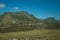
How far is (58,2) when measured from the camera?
446 centimetres

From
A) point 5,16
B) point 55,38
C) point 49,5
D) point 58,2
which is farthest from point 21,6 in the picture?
point 55,38

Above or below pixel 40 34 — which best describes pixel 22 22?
above

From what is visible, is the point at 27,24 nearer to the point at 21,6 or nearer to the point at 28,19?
the point at 28,19

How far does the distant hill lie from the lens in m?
4.36

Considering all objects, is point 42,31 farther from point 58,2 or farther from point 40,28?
point 58,2

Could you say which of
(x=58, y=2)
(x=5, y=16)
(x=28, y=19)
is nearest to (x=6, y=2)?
(x=5, y=16)

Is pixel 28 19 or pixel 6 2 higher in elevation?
pixel 6 2

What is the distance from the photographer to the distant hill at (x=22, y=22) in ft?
14.3

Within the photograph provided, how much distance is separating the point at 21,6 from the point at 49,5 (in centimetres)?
86

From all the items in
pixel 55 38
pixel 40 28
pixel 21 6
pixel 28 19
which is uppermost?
pixel 21 6

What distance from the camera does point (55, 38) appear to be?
4.37 meters

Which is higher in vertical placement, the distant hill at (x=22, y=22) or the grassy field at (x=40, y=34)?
the distant hill at (x=22, y=22)

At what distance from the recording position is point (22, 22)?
4.43 m

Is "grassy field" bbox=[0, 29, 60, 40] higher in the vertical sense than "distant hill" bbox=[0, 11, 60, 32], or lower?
lower
